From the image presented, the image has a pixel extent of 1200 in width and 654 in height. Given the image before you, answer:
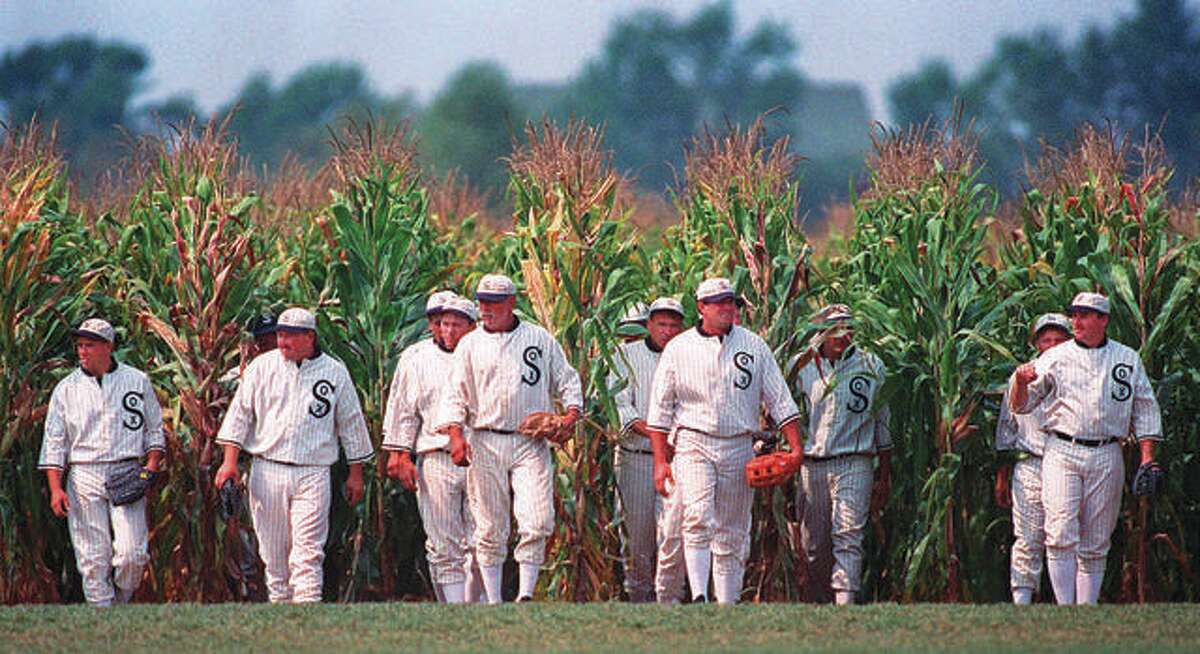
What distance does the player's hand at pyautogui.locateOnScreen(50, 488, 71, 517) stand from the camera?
1230cm

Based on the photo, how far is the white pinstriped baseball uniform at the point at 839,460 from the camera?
1276 cm

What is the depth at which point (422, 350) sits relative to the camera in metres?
12.8

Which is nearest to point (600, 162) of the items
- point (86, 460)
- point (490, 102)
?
point (86, 460)

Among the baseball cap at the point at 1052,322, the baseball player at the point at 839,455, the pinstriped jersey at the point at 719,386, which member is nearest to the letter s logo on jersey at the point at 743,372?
the pinstriped jersey at the point at 719,386

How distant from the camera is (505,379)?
1224 cm

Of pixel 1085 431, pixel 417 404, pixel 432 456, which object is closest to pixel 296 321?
pixel 417 404

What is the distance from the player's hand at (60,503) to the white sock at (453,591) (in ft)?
7.75

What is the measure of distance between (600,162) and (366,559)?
3.07 metres

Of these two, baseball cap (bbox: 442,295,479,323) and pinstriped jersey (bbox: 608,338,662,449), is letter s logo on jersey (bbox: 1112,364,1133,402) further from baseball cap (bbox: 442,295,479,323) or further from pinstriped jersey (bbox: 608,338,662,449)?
baseball cap (bbox: 442,295,479,323)

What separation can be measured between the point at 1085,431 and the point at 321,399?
4.62 m

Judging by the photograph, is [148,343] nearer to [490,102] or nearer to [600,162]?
[600,162]

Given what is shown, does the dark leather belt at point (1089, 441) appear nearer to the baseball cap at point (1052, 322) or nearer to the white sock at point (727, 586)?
the baseball cap at point (1052, 322)

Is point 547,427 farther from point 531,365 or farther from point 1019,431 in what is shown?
point 1019,431

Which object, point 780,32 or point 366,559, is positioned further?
point 780,32
